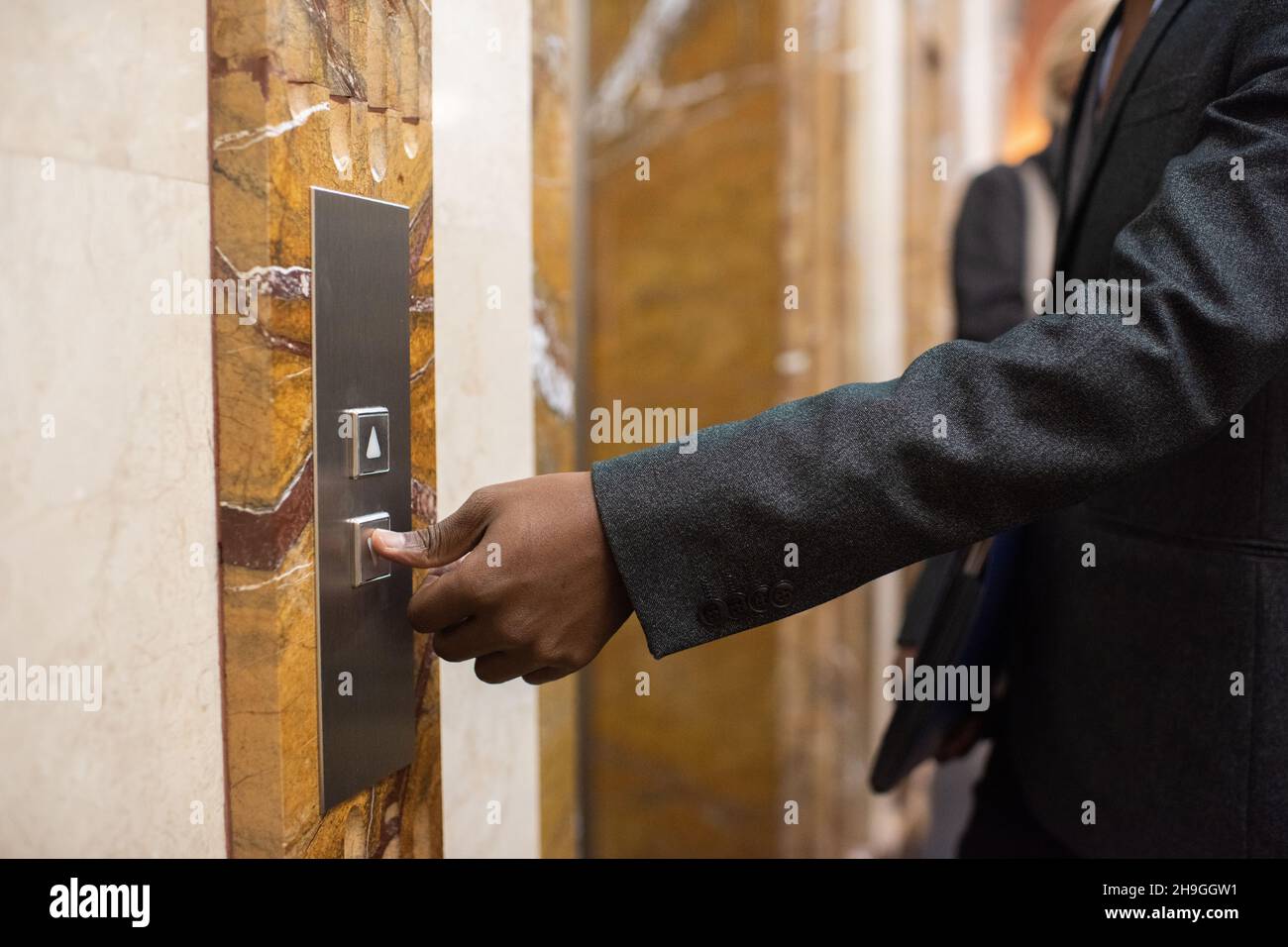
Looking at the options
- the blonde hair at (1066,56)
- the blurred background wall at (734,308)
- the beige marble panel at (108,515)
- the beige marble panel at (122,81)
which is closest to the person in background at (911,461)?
the beige marble panel at (108,515)

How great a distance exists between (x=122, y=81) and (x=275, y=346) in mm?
221

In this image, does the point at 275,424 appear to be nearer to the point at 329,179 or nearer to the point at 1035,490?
the point at 329,179

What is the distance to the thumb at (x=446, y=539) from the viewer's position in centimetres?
82

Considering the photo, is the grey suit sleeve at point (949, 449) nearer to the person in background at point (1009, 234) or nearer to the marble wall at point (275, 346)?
the marble wall at point (275, 346)

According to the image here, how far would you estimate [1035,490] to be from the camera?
2.69ft

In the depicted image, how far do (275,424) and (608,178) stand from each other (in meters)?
2.19

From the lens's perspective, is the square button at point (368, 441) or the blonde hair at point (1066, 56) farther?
the blonde hair at point (1066, 56)

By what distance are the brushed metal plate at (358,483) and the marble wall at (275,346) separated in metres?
0.01

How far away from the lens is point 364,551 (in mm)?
910

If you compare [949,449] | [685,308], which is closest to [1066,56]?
[685,308]

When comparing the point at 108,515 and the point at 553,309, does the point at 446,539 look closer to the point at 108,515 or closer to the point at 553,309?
the point at 108,515

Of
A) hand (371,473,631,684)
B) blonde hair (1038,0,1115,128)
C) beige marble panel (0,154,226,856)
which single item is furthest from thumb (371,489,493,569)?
blonde hair (1038,0,1115,128)

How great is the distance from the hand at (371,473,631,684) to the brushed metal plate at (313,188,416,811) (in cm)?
10

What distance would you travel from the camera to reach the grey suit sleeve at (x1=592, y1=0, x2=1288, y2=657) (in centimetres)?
81
